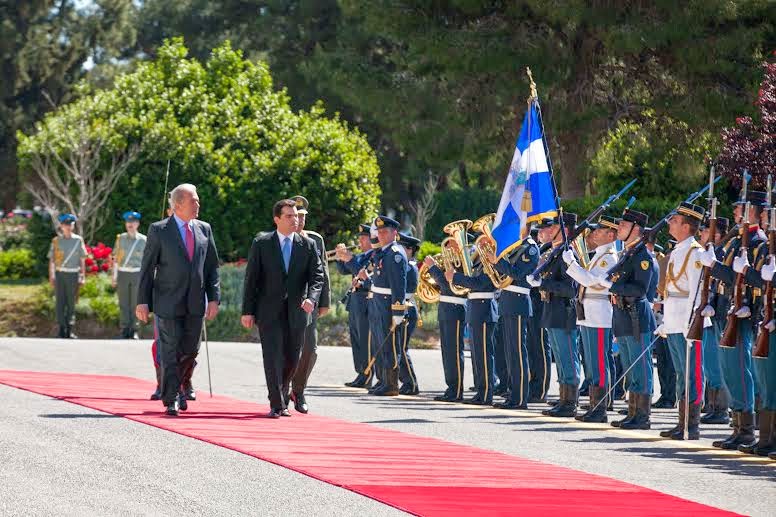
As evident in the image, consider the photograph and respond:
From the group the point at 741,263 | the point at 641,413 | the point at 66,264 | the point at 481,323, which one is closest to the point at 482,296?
the point at 481,323

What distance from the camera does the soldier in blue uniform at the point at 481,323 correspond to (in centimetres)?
1596

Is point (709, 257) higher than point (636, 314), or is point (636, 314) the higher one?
point (709, 257)

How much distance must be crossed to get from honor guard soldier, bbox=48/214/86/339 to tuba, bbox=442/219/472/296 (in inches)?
347

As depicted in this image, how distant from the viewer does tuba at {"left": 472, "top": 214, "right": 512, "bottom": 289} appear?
50.9ft

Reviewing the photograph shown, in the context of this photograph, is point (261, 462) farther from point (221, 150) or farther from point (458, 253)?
point (221, 150)

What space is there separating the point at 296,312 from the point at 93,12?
1769 inches

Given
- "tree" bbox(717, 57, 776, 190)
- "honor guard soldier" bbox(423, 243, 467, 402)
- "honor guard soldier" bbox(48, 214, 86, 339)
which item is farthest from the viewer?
"honor guard soldier" bbox(48, 214, 86, 339)

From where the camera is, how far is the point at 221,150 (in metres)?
29.1

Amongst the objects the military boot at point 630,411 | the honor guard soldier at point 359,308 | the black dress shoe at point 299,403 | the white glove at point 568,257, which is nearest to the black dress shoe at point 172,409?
the black dress shoe at point 299,403

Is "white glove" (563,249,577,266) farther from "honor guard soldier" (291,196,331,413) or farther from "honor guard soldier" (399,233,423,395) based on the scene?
"honor guard soldier" (399,233,423,395)

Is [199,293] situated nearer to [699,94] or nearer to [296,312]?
[296,312]

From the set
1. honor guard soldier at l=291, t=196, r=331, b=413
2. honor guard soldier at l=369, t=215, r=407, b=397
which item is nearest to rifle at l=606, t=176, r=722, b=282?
honor guard soldier at l=291, t=196, r=331, b=413

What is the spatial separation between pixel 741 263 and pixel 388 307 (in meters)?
5.85

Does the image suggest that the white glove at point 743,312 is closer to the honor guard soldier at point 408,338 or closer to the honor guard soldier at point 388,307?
the honor guard soldier at point 388,307
